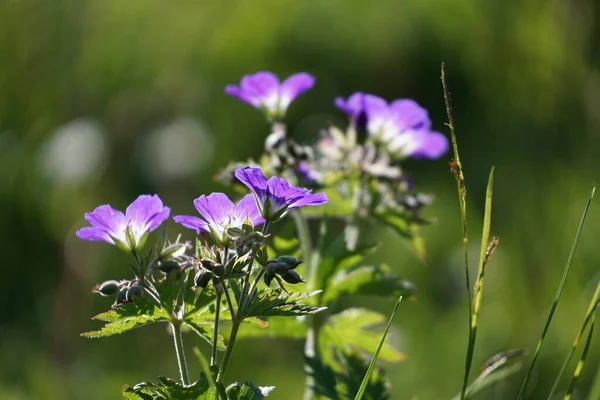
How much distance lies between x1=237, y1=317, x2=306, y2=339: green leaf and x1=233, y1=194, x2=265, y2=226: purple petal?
29 cm

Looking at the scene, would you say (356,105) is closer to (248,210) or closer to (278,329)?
(278,329)

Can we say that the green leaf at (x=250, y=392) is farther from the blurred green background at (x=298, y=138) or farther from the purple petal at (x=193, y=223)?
the blurred green background at (x=298, y=138)

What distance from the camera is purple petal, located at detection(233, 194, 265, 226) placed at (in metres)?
0.87

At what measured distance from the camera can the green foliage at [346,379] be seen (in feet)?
3.49

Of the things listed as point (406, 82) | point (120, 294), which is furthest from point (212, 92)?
point (120, 294)

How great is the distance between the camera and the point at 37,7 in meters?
2.76

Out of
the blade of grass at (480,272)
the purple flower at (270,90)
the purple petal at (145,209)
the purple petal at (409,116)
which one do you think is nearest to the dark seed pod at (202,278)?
the purple petal at (145,209)

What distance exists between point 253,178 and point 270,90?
48 centimetres

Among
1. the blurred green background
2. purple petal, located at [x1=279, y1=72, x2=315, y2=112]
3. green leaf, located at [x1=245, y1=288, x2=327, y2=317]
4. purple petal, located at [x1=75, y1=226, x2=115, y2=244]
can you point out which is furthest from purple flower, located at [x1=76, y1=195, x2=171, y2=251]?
the blurred green background

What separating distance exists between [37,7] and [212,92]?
0.90 metres

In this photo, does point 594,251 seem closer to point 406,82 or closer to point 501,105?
point 501,105

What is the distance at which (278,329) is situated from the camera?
3.93 ft

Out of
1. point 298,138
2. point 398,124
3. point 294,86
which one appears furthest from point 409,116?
point 298,138

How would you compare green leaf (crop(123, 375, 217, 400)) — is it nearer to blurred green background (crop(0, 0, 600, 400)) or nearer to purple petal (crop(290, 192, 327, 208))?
purple petal (crop(290, 192, 327, 208))
